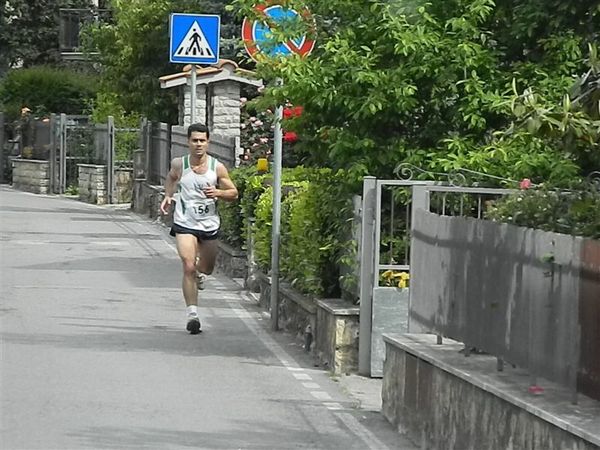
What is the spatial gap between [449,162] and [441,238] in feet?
8.35

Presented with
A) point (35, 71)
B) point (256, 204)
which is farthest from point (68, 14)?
point (256, 204)

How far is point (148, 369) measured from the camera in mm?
12109

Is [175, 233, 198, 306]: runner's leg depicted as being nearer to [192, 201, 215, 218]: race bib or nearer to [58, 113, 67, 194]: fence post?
[192, 201, 215, 218]: race bib

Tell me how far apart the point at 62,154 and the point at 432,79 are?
1151 inches

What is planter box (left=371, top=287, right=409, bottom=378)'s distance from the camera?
12.0 m

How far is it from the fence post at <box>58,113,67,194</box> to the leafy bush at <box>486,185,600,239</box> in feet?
105

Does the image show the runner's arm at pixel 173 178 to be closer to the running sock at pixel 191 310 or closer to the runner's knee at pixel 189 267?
the runner's knee at pixel 189 267

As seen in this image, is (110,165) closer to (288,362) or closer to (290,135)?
(290,135)

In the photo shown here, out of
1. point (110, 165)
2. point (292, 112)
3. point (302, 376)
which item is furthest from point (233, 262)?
point (110, 165)

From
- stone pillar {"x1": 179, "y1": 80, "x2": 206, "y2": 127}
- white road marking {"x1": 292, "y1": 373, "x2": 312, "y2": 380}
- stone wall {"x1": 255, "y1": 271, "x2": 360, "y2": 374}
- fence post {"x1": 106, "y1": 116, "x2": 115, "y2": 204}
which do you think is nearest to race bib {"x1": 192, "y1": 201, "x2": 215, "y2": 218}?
stone wall {"x1": 255, "y1": 271, "x2": 360, "y2": 374}

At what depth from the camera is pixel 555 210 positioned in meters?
8.36

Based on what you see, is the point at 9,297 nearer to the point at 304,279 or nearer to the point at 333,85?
the point at 304,279

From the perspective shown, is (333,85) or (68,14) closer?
(333,85)

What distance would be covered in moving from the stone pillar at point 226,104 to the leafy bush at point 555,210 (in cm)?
1774
